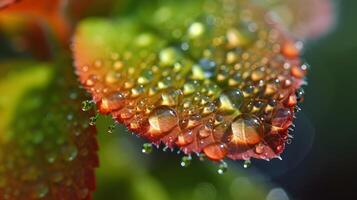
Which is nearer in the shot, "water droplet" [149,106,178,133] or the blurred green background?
"water droplet" [149,106,178,133]

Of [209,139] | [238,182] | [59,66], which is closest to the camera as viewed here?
[209,139]

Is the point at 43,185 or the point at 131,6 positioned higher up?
the point at 131,6

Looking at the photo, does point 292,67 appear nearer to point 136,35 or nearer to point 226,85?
point 226,85

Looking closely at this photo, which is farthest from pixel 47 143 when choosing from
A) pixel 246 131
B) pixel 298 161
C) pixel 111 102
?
pixel 298 161

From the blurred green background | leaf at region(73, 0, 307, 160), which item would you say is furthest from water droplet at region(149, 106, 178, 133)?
the blurred green background

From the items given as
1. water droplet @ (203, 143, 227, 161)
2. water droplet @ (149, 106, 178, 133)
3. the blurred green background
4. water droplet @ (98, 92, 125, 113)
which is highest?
water droplet @ (98, 92, 125, 113)

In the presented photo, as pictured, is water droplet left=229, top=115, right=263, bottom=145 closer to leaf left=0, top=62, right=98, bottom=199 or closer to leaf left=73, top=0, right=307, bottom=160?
leaf left=73, top=0, right=307, bottom=160

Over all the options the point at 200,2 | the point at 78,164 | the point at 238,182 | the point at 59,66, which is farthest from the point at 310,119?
the point at 78,164
